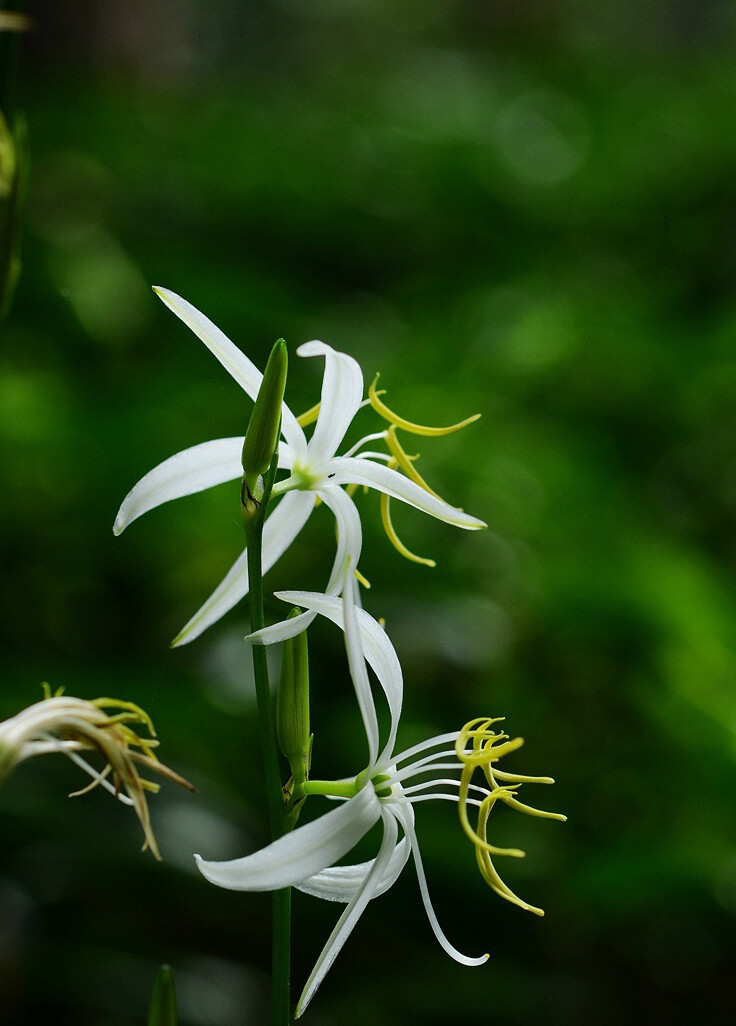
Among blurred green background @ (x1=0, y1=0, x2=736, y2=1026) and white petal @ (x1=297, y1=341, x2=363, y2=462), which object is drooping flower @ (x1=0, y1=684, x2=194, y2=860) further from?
blurred green background @ (x1=0, y1=0, x2=736, y2=1026)

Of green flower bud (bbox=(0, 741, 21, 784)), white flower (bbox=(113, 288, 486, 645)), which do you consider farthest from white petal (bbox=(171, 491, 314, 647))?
green flower bud (bbox=(0, 741, 21, 784))

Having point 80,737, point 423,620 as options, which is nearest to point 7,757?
point 80,737

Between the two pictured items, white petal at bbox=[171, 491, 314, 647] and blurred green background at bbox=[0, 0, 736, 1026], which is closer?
white petal at bbox=[171, 491, 314, 647]

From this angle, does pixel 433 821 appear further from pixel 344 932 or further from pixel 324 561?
pixel 344 932

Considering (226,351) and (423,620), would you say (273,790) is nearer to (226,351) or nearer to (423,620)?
(226,351)

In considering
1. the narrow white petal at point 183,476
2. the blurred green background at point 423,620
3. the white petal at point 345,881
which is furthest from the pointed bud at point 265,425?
the blurred green background at point 423,620
